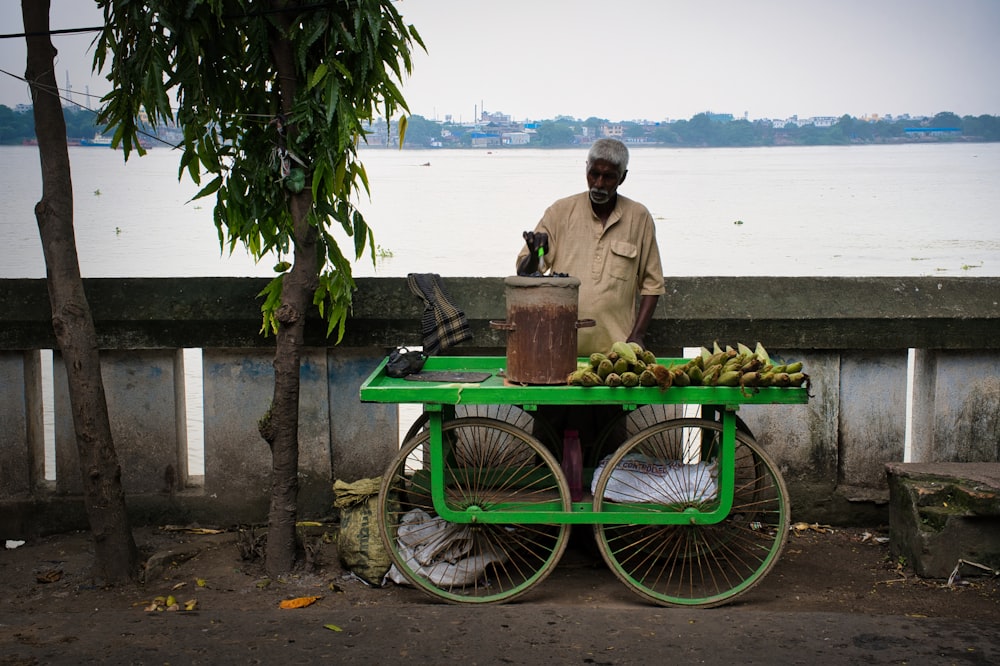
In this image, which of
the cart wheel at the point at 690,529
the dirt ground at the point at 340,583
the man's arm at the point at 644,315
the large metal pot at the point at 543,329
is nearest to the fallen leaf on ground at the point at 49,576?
the dirt ground at the point at 340,583

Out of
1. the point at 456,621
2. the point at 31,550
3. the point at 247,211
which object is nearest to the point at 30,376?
the point at 31,550

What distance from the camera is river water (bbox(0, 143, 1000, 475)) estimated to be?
13945mm

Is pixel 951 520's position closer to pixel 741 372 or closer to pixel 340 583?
pixel 741 372

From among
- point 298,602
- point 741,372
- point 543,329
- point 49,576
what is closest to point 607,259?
point 543,329

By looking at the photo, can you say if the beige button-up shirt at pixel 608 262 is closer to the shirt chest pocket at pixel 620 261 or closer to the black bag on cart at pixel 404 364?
the shirt chest pocket at pixel 620 261

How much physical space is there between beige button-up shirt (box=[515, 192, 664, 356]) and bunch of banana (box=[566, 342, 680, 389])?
22.6 inches

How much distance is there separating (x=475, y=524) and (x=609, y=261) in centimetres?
140

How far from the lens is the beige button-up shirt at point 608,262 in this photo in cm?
530

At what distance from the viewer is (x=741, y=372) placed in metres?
4.66

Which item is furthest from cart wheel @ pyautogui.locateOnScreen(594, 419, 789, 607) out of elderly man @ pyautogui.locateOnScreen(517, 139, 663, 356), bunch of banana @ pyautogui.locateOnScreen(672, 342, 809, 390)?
elderly man @ pyautogui.locateOnScreen(517, 139, 663, 356)

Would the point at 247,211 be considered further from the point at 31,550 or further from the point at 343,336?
the point at 31,550

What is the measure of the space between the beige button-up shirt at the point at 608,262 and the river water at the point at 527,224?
0.86 m

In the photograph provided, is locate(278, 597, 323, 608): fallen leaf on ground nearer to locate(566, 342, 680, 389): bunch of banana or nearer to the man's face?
locate(566, 342, 680, 389): bunch of banana

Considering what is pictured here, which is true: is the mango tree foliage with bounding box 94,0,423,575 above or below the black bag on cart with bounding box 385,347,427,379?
above
